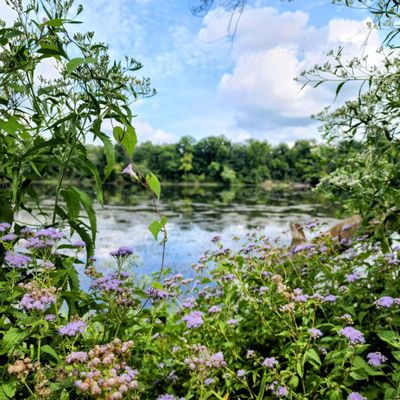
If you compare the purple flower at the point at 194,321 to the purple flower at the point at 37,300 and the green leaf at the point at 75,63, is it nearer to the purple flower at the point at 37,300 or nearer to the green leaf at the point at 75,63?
the purple flower at the point at 37,300

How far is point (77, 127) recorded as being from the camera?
1.60 m

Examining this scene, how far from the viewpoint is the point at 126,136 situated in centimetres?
158

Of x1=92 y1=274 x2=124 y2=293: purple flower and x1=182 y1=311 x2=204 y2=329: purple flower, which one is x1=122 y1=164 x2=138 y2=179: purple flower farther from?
x1=182 y1=311 x2=204 y2=329: purple flower

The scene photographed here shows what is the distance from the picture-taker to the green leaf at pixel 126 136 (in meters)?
1.57

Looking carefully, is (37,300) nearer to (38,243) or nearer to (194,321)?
(38,243)

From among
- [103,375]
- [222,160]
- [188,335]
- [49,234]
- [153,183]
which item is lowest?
[188,335]

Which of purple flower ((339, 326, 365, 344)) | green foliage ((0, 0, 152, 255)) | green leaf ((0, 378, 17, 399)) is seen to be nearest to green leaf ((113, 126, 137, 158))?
green foliage ((0, 0, 152, 255))

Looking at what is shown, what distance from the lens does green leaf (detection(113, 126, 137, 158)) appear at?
1.57 meters

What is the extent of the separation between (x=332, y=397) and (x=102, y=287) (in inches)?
51.3

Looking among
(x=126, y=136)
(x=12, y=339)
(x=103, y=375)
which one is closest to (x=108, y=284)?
(x=12, y=339)

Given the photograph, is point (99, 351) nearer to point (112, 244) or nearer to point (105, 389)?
point (105, 389)

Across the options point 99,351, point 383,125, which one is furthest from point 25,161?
point 383,125

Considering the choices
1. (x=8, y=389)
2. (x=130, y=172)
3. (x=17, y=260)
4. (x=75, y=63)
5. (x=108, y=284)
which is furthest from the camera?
(x=108, y=284)

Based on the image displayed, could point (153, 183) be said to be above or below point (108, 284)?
above
